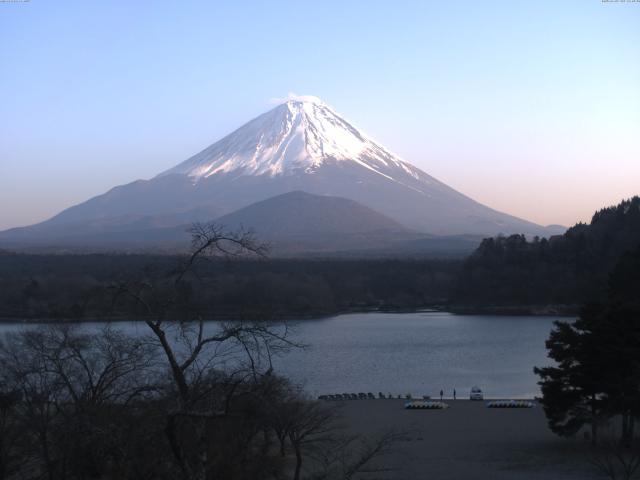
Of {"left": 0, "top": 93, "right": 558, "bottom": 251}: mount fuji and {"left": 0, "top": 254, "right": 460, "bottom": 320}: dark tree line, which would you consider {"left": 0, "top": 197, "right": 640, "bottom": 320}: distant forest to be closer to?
{"left": 0, "top": 254, "right": 460, "bottom": 320}: dark tree line

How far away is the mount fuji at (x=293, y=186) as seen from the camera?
101 m

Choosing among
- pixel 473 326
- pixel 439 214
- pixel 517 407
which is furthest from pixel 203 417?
pixel 439 214

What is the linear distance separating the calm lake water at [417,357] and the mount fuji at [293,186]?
223ft

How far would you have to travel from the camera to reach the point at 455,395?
51.5 ft

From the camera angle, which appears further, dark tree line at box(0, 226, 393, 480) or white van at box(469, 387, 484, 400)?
white van at box(469, 387, 484, 400)

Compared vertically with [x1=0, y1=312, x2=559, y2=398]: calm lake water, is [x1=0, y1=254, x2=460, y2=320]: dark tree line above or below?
above

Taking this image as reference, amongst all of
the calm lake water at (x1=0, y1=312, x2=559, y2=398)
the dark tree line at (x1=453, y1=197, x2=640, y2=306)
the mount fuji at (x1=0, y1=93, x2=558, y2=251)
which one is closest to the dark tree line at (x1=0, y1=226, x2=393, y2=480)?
the calm lake water at (x1=0, y1=312, x2=559, y2=398)

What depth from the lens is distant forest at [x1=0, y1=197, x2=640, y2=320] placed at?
3300cm

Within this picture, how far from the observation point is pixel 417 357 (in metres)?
21.1

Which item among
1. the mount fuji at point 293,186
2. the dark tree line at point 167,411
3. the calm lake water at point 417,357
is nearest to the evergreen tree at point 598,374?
the dark tree line at point 167,411

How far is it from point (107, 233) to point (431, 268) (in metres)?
48.3

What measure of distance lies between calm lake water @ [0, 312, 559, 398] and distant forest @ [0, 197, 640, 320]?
4.61 m

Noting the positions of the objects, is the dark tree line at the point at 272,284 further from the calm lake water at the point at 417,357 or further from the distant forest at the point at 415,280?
the calm lake water at the point at 417,357

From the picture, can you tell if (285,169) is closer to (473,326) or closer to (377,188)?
(377,188)
